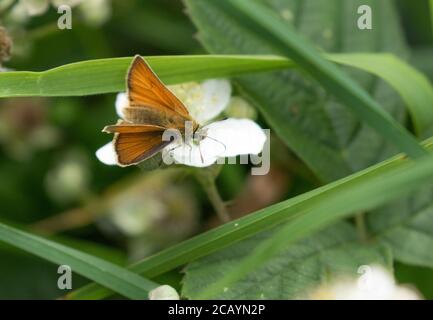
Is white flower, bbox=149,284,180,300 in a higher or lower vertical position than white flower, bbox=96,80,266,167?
lower

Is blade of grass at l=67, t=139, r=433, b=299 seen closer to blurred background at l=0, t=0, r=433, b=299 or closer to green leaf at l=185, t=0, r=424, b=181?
green leaf at l=185, t=0, r=424, b=181

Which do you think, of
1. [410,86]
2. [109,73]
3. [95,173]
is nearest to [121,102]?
[109,73]

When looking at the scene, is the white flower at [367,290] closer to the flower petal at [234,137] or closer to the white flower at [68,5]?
the flower petal at [234,137]

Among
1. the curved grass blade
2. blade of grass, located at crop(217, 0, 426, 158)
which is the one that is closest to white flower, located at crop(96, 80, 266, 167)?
blade of grass, located at crop(217, 0, 426, 158)

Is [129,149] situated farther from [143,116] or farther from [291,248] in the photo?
[291,248]

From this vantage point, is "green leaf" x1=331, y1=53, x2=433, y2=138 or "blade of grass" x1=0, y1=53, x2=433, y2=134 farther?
"green leaf" x1=331, y1=53, x2=433, y2=138

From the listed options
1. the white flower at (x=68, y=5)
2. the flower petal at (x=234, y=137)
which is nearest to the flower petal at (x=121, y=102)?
the flower petal at (x=234, y=137)

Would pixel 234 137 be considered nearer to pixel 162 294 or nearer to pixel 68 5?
pixel 162 294

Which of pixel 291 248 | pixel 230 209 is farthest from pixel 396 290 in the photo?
pixel 230 209
